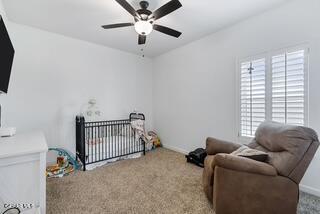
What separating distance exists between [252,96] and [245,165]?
1441 millimetres

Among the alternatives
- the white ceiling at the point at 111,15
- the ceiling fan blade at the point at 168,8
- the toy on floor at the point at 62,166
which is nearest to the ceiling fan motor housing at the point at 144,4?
the white ceiling at the point at 111,15

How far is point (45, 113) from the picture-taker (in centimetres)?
297

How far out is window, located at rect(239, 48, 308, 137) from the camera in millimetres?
2066

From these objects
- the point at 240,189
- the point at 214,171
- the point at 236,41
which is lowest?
the point at 240,189

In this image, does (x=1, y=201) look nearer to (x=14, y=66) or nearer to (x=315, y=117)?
(x=14, y=66)

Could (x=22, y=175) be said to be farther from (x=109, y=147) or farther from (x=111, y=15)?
(x=111, y=15)

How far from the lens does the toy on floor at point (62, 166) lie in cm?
256

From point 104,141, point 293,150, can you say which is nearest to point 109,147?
point 104,141

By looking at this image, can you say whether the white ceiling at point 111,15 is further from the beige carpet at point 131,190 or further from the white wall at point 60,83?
the beige carpet at point 131,190

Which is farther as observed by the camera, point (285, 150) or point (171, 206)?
point (171, 206)

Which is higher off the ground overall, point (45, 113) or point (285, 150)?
point (45, 113)

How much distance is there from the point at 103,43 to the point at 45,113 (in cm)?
184

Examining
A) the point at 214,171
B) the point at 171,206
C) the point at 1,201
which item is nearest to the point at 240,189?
the point at 214,171

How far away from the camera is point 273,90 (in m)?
2.30
